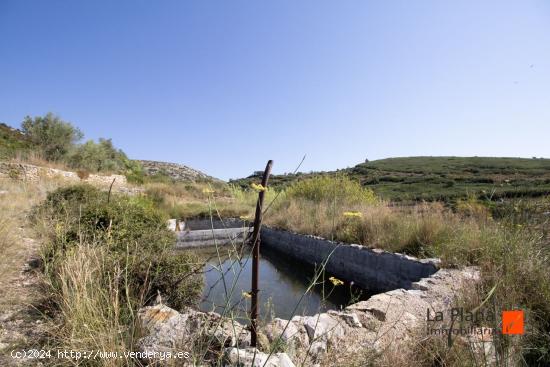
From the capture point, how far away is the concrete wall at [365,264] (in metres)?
3.92

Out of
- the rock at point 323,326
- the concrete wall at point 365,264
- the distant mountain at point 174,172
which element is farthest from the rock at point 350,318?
the distant mountain at point 174,172

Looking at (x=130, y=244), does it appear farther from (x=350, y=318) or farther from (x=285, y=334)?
(x=350, y=318)

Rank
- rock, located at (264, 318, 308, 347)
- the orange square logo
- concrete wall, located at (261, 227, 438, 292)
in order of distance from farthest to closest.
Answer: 1. concrete wall, located at (261, 227, 438, 292)
2. rock, located at (264, 318, 308, 347)
3. the orange square logo

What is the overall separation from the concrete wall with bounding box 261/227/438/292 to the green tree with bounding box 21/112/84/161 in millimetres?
15866

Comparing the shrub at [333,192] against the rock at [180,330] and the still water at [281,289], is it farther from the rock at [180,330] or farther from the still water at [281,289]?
the rock at [180,330]

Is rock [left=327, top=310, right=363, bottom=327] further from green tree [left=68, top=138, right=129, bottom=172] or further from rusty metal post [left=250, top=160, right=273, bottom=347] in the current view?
green tree [left=68, top=138, right=129, bottom=172]

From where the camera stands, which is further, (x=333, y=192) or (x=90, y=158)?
(x=90, y=158)

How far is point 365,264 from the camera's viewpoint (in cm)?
471

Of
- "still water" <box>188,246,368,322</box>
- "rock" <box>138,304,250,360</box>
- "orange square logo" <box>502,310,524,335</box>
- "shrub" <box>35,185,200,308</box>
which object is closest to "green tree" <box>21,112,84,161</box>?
"shrub" <box>35,185,200,308</box>

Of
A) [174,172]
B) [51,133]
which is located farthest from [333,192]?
[174,172]

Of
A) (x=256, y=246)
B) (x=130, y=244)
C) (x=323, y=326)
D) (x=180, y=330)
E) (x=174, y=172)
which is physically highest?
(x=174, y=172)

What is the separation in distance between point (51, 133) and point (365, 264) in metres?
18.8

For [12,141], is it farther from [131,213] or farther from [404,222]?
[404,222]

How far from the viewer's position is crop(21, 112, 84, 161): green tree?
15.8 meters
